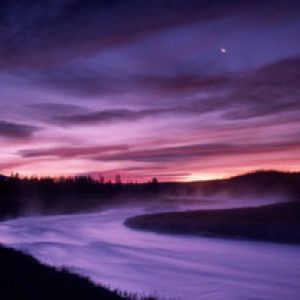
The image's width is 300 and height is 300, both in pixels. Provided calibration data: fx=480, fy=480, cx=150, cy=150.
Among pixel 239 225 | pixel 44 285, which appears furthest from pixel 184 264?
pixel 44 285

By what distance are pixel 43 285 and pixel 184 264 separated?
44.2 ft

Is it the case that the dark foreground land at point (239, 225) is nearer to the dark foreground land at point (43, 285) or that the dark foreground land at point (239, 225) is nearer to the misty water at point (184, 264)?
the misty water at point (184, 264)

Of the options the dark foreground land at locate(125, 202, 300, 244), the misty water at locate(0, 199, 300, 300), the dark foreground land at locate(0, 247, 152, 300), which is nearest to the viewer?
Result: the dark foreground land at locate(0, 247, 152, 300)

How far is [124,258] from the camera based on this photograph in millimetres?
29391

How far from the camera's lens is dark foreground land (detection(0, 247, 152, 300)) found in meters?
12.6

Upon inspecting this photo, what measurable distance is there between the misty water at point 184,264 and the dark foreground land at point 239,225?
4.78ft

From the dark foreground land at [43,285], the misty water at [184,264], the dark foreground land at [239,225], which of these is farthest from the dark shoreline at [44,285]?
the dark foreground land at [239,225]

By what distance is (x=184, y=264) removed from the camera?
26.4 meters

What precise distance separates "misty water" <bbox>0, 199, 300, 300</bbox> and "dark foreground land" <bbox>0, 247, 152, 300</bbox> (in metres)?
3.57

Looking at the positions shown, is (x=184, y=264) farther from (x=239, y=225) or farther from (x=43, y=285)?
(x=43, y=285)

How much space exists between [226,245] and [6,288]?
2158 centimetres

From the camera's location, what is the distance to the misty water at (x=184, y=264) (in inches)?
769

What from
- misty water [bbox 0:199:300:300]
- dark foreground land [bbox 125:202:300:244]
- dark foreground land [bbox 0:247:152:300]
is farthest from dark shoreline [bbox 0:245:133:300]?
dark foreground land [bbox 125:202:300:244]

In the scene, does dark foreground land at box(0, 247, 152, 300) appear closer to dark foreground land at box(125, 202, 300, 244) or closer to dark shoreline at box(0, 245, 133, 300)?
dark shoreline at box(0, 245, 133, 300)
